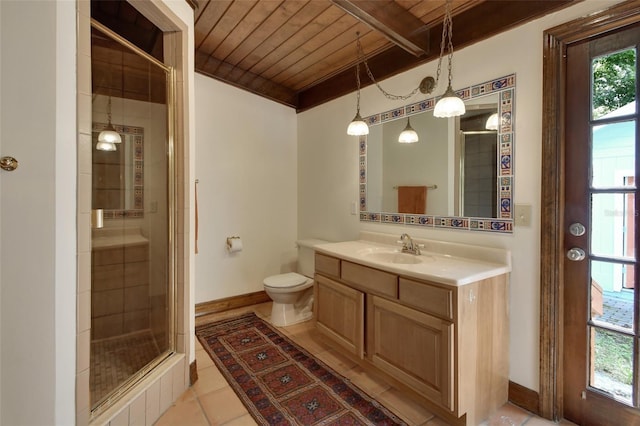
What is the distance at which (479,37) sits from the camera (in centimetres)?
178

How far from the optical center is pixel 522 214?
163cm

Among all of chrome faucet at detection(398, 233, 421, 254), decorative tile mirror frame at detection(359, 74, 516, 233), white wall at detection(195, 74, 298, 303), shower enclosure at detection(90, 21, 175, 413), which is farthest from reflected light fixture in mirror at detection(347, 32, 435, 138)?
shower enclosure at detection(90, 21, 175, 413)

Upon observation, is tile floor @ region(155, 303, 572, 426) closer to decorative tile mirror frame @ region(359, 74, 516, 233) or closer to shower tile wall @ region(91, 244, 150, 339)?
shower tile wall @ region(91, 244, 150, 339)

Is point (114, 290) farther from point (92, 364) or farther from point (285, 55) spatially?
point (285, 55)

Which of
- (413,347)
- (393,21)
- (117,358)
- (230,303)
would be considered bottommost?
(230,303)

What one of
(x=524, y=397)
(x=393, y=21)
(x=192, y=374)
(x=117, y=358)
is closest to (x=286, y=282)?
(x=192, y=374)

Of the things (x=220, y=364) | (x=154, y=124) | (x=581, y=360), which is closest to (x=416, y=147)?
(x=581, y=360)

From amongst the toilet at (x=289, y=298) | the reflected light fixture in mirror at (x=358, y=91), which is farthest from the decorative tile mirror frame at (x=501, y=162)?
the toilet at (x=289, y=298)

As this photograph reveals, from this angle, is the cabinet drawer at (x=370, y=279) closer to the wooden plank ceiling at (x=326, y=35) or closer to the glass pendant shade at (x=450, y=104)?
the glass pendant shade at (x=450, y=104)

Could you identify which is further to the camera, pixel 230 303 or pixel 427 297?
pixel 230 303

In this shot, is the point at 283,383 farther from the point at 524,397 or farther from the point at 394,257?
the point at 524,397

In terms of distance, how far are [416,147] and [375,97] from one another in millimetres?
620

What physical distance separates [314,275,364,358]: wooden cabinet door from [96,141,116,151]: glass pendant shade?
163 centimetres
